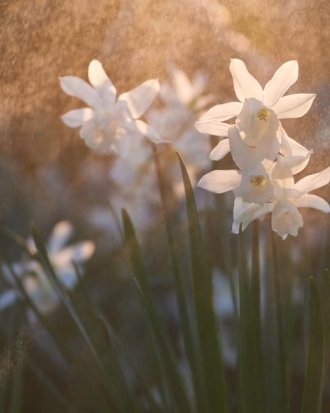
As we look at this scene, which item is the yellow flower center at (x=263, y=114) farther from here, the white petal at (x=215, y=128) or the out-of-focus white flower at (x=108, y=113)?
the out-of-focus white flower at (x=108, y=113)

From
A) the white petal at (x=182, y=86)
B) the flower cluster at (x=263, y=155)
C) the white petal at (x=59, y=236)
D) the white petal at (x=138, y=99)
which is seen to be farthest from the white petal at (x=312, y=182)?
the white petal at (x=59, y=236)

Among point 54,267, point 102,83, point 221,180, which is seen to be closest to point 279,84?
point 221,180

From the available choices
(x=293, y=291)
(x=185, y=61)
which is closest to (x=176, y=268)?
(x=293, y=291)

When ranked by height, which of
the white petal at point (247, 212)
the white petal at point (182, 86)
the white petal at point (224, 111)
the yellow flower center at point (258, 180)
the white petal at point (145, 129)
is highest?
the white petal at point (182, 86)

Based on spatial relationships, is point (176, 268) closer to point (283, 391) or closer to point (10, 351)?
point (283, 391)

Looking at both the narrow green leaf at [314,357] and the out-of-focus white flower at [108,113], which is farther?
the out-of-focus white flower at [108,113]

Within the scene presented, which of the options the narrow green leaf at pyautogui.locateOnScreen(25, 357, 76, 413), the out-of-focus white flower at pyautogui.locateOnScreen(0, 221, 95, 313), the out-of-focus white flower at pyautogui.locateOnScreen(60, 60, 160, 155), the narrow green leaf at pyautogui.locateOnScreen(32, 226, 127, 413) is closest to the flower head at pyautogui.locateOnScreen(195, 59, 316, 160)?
the out-of-focus white flower at pyautogui.locateOnScreen(60, 60, 160, 155)

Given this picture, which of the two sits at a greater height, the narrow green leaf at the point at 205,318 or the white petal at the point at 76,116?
the white petal at the point at 76,116
